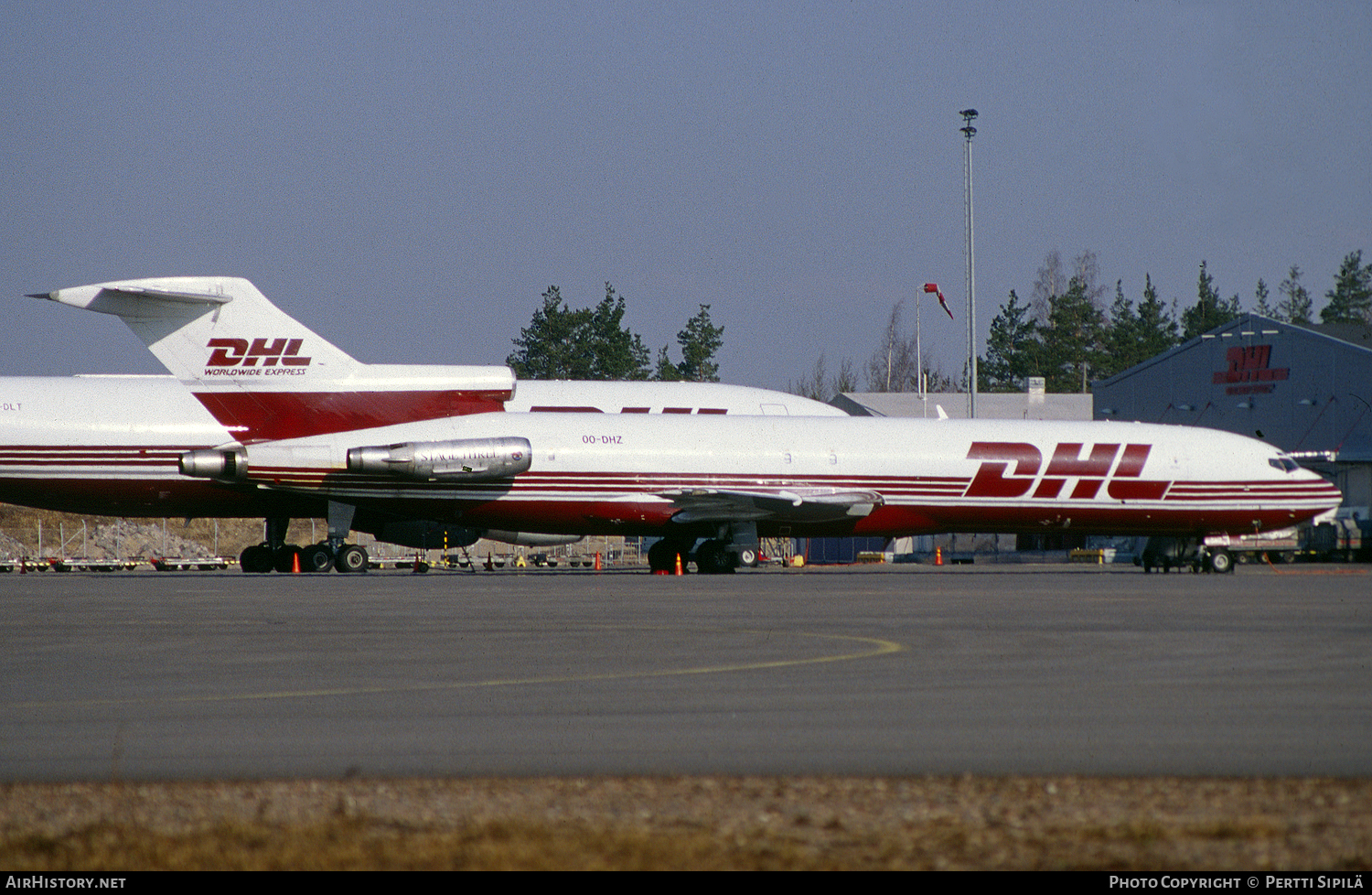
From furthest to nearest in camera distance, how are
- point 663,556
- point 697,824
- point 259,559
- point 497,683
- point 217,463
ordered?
point 663,556, point 259,559, point 217,463, point 497,683, point 697,824

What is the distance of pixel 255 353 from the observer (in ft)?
113

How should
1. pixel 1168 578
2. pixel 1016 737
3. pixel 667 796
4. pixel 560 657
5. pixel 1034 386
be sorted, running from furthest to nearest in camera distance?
pixel 1034 386, pixel 1168 578, pixel 560 657, pixel 1016 737, pixel 667 796

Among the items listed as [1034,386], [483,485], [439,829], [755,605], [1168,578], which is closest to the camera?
[439,829]

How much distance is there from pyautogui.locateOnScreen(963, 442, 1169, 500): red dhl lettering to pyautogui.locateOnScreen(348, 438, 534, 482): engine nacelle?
37.0 ft

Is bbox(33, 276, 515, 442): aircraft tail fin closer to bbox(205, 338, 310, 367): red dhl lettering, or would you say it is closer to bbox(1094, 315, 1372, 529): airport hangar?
bbox(205, 338, 310, 367): red dhl lettering

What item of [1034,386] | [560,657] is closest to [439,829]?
[560,657]

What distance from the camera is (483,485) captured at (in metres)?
35.0

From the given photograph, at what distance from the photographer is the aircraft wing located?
116 feet

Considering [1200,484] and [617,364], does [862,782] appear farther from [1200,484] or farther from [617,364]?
[617,364]

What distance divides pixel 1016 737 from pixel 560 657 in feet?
19.0

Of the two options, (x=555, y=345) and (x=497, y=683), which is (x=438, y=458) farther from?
(x=555, y=345)

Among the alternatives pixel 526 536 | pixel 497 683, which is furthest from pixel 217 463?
pixel 497 683

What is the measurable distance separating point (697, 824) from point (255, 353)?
29.9 m

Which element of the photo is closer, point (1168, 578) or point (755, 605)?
point (755, 605)
